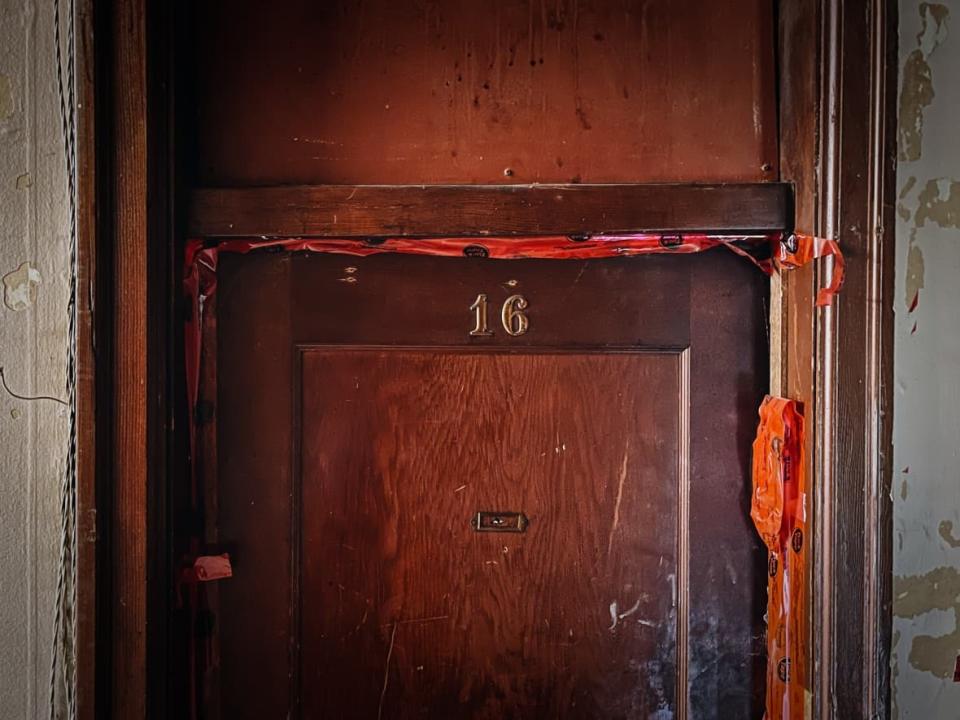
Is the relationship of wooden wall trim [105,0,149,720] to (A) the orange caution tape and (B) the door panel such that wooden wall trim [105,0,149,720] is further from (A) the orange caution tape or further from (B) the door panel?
(A) the orange caution tape

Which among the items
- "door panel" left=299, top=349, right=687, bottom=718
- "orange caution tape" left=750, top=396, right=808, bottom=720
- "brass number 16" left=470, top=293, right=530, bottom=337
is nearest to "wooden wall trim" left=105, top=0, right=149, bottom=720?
"door panel" left=299, top=349, right=687, bottom=718

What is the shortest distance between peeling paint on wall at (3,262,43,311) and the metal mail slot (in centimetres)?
70

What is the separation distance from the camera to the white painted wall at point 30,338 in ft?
2.68

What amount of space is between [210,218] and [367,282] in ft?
0.80

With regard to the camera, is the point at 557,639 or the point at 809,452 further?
the point at 557,639

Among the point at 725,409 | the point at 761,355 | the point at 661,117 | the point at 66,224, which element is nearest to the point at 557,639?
the point at 725,409

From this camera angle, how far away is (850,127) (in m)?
0.83

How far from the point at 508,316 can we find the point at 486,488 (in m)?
0.27

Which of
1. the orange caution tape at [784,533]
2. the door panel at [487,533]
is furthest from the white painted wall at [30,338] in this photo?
the orange caution tape at [784,533]

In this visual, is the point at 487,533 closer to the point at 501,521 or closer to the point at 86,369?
the point at 501,521

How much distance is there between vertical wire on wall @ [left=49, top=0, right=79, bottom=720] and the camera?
82 centimetres

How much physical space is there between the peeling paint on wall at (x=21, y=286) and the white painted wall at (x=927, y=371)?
3.88 feet

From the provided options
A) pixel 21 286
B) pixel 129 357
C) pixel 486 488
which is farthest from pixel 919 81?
pixel 21 286

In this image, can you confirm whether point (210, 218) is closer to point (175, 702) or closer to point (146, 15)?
point (146, 15)
